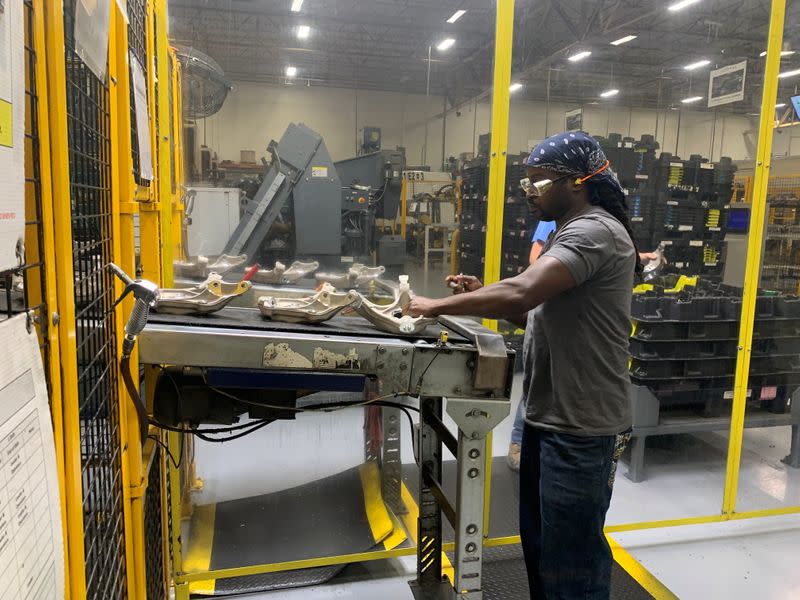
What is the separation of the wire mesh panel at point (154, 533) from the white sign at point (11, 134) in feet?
4.67

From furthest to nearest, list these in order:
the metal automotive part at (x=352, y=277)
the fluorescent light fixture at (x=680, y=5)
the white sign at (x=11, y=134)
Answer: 1. the fluorescent light fixture at (x=680, y=5)
2. the metal automotive part at (x=352, y=277)
3. the white sign at (x=11, y=134)

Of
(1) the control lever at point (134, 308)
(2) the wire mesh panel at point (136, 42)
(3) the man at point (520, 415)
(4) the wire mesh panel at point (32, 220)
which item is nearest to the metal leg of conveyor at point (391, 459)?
(3) the man at point (520, 415)

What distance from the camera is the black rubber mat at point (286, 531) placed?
253 centimetres

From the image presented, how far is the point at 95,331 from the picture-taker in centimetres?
117

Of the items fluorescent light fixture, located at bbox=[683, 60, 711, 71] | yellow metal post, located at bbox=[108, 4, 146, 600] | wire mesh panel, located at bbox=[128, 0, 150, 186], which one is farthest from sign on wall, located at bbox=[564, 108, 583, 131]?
yellow metal post, located at bbox=[108, 4, 146, 600]

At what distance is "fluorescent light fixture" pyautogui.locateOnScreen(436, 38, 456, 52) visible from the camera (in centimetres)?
263

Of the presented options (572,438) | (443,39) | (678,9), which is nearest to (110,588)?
(572,438)

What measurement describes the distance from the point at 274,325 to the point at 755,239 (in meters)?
2.63

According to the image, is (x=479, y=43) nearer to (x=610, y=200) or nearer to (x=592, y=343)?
(x=610, y=200)

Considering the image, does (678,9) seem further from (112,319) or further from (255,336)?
(112,319)

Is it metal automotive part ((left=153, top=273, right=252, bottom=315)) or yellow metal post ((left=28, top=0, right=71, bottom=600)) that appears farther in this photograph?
metal automotive part ((left=153, top=273, right=252, bottom=315))

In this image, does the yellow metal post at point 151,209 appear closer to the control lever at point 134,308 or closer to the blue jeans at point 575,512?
the control lever at point 134,308

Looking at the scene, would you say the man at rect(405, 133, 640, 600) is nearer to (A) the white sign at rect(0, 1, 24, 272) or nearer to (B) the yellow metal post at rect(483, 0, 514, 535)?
(B) the yellow metal post at rect(483, 0, 514, 535)

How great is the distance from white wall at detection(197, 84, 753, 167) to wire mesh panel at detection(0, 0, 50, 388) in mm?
1762
